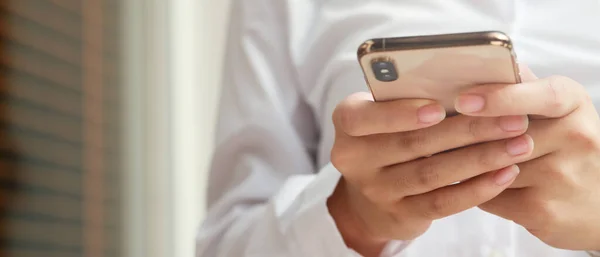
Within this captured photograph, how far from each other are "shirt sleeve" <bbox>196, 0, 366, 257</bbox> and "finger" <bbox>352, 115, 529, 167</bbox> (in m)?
0.16

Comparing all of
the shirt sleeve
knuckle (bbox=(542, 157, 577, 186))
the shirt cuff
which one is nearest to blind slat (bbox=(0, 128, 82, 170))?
the shirt sleeve

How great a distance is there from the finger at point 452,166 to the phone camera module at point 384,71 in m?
0.06

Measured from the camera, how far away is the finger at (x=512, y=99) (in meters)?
0.31

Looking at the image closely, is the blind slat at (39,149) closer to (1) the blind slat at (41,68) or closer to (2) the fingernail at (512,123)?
(1) the blind slat at (41,68)

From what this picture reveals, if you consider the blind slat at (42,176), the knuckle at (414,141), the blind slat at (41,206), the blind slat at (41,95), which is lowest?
the blind slat at (41,206)

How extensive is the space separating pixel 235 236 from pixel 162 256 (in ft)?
2.64

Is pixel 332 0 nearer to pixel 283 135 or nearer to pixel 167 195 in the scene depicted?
pixel 283 135

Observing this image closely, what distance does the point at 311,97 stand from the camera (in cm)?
60

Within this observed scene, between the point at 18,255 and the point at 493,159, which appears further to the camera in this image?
the point at 18,255

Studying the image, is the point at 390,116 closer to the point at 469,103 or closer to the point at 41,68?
the point at 469,103

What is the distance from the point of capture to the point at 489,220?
0.50 metres

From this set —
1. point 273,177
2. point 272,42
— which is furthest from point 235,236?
point 272,42

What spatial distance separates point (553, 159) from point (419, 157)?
0.07 m

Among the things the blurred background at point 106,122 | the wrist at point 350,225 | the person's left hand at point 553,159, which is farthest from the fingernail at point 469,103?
the blurred background at point 106,122
